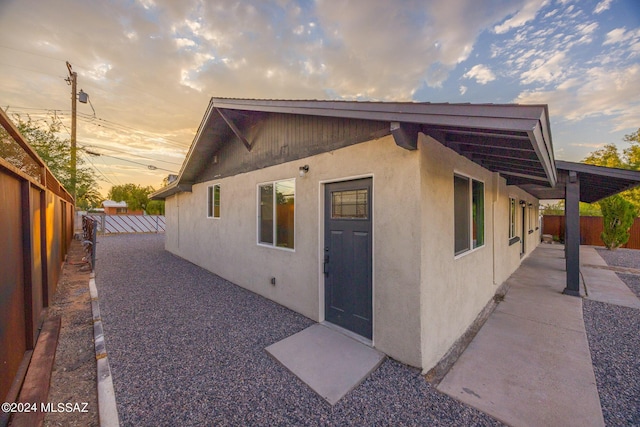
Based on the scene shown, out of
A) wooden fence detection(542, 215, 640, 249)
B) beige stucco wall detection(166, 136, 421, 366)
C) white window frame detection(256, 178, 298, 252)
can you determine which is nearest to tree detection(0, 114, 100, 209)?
beige stucco wall detection(166, 136, 421, 366)

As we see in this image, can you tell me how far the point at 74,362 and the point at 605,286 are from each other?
11.1 meters

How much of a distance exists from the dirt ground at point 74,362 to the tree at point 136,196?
36.2 metres

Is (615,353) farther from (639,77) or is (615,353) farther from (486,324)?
(639,77)

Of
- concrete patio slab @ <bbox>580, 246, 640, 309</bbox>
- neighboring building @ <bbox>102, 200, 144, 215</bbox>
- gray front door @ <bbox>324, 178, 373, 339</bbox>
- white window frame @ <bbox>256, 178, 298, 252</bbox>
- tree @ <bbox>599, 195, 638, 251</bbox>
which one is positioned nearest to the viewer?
Result: gray front door @ <bbox>324, 178, 373, 339</bbox>

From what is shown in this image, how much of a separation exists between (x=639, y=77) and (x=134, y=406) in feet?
52.8

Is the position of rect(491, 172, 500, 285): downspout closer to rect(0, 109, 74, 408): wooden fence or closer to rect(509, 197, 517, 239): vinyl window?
rect(509, 197, 517, 239): vinyl window

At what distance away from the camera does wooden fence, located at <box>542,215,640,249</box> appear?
13.4 metres

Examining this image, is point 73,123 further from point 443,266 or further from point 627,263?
point 627,263

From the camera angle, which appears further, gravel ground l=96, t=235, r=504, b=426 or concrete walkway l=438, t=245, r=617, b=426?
concrete walkway l=438, t=245, r=617, b=426

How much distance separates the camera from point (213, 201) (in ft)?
25.2

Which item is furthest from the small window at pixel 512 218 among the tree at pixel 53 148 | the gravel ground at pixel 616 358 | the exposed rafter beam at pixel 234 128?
the tree at pixel 53 148

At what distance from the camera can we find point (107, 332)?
361 cm

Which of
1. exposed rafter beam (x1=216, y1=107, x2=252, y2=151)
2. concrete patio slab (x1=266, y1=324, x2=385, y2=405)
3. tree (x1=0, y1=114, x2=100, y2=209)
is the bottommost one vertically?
concrete patio slab (x1=266, y1=324, x2=385, y2=405)

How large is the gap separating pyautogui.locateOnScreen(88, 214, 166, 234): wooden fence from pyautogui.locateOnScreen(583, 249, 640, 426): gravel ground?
22.5 m
